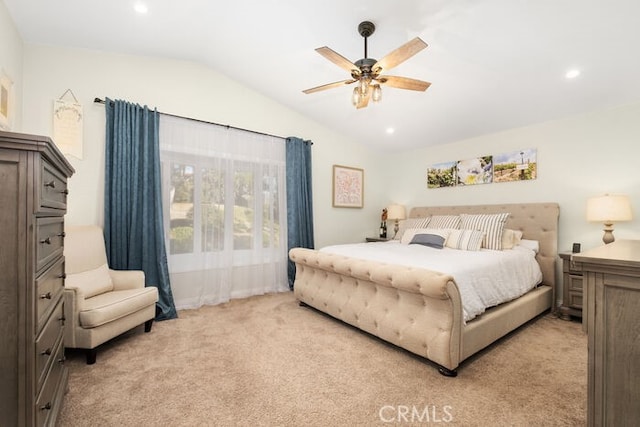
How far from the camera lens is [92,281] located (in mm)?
2406

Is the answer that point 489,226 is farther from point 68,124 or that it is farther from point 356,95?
point 68,124

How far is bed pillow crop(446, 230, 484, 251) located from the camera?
10.2 feet

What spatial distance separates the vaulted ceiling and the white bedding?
1725mm

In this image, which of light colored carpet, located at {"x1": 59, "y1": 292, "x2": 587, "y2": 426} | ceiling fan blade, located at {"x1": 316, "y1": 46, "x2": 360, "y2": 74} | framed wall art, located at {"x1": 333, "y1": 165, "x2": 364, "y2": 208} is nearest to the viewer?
light colored carpet, located at {"x1": 59, "y1": 292, "x2": 587, "y2": 426}

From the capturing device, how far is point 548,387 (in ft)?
5.92

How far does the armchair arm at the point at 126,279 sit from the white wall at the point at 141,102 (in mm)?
627

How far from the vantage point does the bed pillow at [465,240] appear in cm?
312

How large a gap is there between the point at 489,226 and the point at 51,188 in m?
3.80

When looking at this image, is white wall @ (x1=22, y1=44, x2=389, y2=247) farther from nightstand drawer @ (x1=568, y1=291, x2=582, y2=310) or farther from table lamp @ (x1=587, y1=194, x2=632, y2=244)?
table lamp @ (x1=587, y1=194, x2=632, y2=244)

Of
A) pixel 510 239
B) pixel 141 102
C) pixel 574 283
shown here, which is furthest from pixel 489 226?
pixel 141 102

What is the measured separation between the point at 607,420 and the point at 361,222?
4060mm

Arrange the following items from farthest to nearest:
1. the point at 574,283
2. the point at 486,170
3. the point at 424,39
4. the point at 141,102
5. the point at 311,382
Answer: the point at 486,170, the point at 141,102, the point at 574,283, the point at 424,39, the point at 311,382

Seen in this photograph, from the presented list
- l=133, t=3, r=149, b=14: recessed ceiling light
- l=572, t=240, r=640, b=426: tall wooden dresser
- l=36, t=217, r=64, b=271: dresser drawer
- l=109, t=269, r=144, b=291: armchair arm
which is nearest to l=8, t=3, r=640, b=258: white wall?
l=109, t=269, r=144, b=291: armchair arm

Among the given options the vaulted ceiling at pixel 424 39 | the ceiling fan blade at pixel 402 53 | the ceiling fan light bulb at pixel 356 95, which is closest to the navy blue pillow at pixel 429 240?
the vaulted ceiling at pixel 424 39
